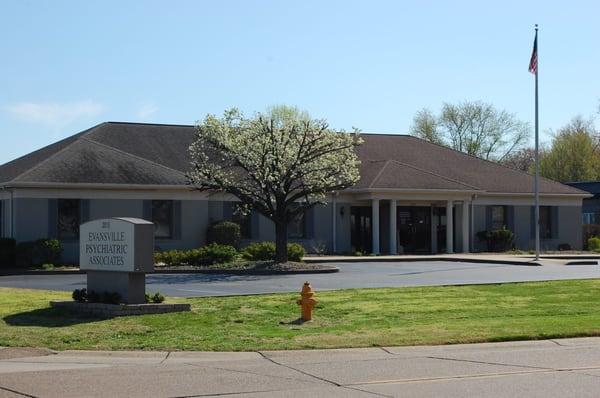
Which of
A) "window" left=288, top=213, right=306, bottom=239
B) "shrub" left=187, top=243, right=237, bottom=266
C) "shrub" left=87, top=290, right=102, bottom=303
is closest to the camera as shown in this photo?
"shrub" left=87, top=290, right=102, bottom=303

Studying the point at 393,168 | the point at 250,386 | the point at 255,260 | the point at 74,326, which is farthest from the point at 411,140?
the point at 250,386

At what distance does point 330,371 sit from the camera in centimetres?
1127

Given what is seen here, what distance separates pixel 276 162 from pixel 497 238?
53.0 ft

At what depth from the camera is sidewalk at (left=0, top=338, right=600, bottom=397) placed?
9.76 m

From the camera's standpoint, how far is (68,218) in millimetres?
35844

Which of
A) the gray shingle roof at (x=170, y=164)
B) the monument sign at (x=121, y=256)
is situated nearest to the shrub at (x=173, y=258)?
the gray shingle roof at (x=170, y=164)

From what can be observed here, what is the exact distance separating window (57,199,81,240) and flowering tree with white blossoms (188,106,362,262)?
5.97 meters

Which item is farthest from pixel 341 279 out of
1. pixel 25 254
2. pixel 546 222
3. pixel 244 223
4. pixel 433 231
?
pixel 546 222

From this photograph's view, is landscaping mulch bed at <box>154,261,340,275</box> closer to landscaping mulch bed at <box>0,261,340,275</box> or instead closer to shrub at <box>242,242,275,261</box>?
landscaping mulch bed at <box>0,261,340,275</box>

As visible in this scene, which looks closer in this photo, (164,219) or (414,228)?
(164,219)

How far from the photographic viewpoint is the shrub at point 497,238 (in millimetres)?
43875

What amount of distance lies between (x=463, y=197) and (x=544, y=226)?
6.86 metres

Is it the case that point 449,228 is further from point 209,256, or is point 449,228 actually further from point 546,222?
point 209,256

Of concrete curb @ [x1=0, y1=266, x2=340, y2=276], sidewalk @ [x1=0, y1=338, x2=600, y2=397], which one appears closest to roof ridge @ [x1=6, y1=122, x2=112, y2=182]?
concrete curb @ [x1=0, y1=266, x2=340, y2=276]
